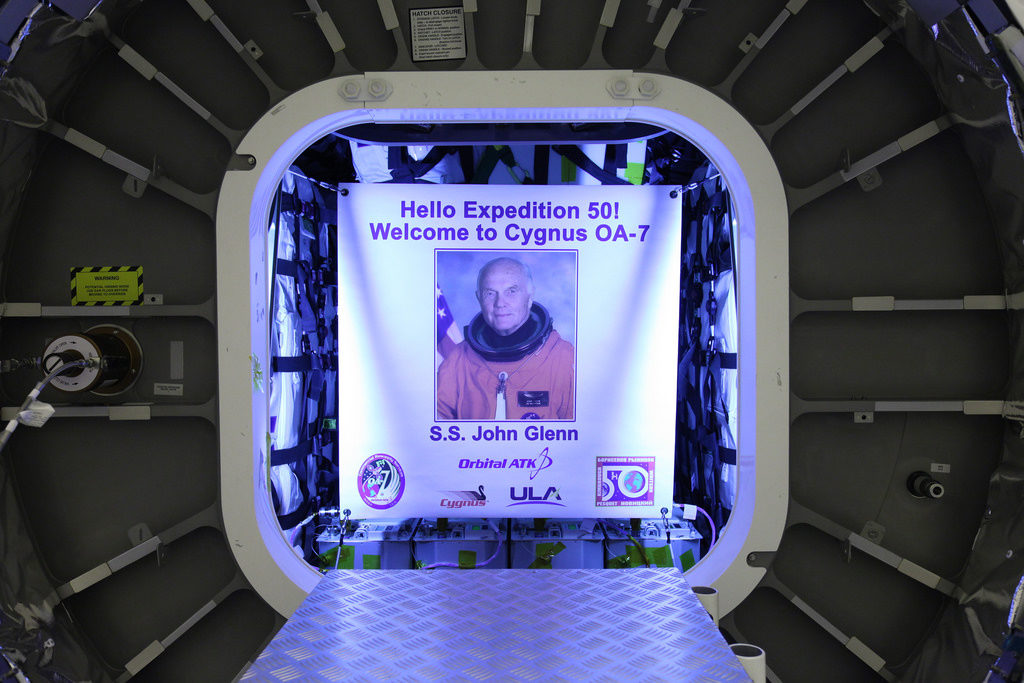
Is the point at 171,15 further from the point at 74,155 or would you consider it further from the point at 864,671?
the point at 864,671

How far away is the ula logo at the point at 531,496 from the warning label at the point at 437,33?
2.03 meters

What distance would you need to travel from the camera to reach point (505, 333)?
346cm

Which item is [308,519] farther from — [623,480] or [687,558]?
[687,558]

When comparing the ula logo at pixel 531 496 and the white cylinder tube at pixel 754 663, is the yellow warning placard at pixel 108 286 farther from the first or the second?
the white cylinder tube at pixel 754 663

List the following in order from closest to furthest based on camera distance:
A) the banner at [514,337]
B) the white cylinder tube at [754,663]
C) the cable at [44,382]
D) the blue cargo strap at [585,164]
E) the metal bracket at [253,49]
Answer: the white cylinder tube at [754,663], the cable at [44,382], the metal bracket at [253,49], the banner at [514,337], the blue cargo strap at [585,164]

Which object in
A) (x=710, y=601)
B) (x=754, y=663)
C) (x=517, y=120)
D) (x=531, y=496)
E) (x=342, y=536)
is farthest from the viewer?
(x=342, y=536)

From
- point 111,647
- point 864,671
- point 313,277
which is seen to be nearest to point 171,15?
point 313,277

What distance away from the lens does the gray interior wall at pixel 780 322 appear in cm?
255

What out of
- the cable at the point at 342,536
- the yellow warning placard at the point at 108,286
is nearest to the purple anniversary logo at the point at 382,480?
the cable at the point at 342,536

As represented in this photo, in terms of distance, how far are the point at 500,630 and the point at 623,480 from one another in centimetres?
167

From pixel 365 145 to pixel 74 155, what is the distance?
1.31 metres

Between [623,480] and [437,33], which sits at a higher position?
[437,33]

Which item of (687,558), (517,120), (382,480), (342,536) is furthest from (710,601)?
(342,536)

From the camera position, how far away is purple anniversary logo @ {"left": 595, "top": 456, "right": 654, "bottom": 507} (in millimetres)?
3426
